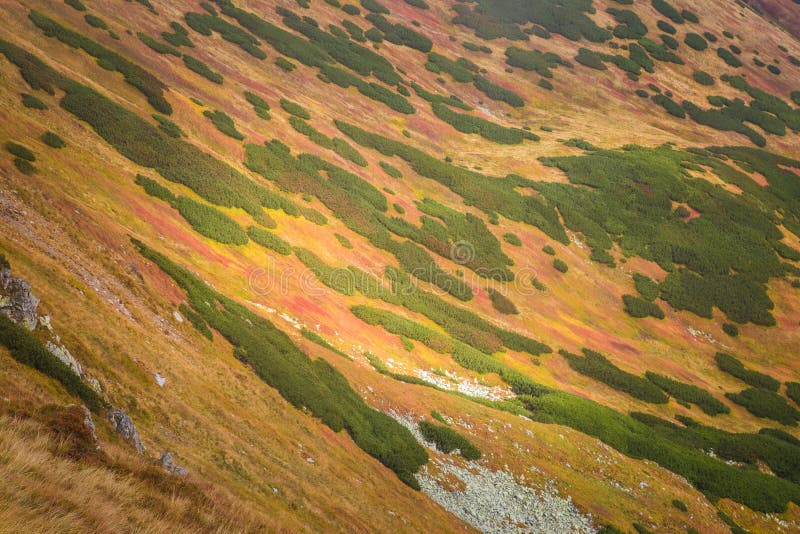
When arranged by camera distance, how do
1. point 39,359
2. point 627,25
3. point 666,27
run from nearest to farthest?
point 39,359, point 627,25, point 666,27

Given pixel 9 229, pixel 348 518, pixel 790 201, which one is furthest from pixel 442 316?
pixel 790 201

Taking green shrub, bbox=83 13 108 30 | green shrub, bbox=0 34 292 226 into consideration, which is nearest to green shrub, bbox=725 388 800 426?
green shrub, bbox=0 34 292 226

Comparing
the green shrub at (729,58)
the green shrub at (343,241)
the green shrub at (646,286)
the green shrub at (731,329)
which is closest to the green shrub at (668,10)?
the green shrub at (729,58)

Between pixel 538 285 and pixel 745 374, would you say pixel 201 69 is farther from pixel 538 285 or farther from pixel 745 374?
pixel 745 374

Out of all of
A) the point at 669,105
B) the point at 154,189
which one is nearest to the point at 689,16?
the point at 669,105

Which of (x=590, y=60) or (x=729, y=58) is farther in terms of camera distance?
(x=729, y=58)

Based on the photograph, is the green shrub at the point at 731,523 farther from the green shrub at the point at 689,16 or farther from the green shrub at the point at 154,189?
the green shrub at the point at 689,16
